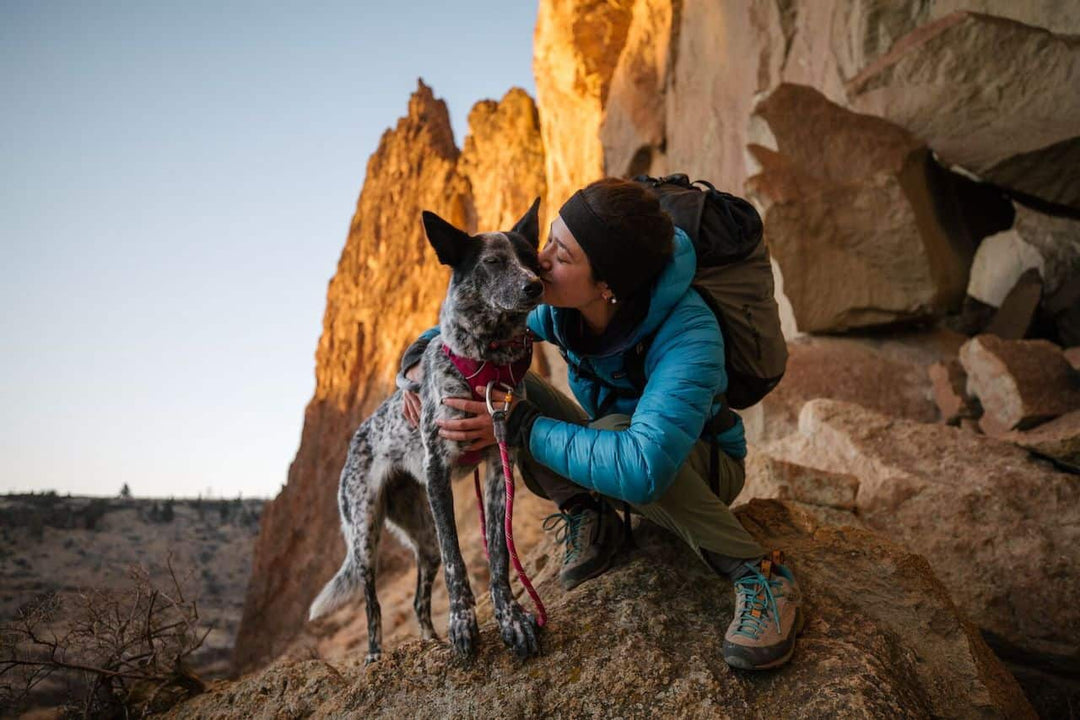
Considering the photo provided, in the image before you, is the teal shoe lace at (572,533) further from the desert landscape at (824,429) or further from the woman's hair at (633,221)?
the woman's hair at (633,221)

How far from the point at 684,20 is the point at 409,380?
8538mm

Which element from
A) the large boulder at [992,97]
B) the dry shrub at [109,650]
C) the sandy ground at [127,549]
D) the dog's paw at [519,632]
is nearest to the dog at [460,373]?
the dog's paw at [519,632]

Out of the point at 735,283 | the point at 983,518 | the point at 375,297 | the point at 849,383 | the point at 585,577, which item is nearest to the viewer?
the point at 735,283

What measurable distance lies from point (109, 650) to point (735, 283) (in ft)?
9.68

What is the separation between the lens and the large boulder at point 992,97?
484 cm

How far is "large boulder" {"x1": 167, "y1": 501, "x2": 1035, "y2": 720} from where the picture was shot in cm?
197

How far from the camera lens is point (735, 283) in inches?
94.6

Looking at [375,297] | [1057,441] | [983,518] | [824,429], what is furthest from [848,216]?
[375,297]

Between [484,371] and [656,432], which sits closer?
[656,432]

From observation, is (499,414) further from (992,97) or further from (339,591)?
(992,97)

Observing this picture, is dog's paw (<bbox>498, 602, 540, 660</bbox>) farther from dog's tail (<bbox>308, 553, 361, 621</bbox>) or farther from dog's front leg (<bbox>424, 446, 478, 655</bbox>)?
dog's tail (<bbox>308, 553, 361, 621</bbox>)

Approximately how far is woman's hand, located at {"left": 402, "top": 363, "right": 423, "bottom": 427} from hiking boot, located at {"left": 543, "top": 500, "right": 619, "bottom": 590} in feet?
2.19

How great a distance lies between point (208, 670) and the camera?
1119cm

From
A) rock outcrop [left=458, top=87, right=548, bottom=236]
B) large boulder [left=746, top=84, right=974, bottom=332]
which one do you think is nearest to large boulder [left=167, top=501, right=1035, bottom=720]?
large boulder [left=746, top=84, right=974, bottom=332]
